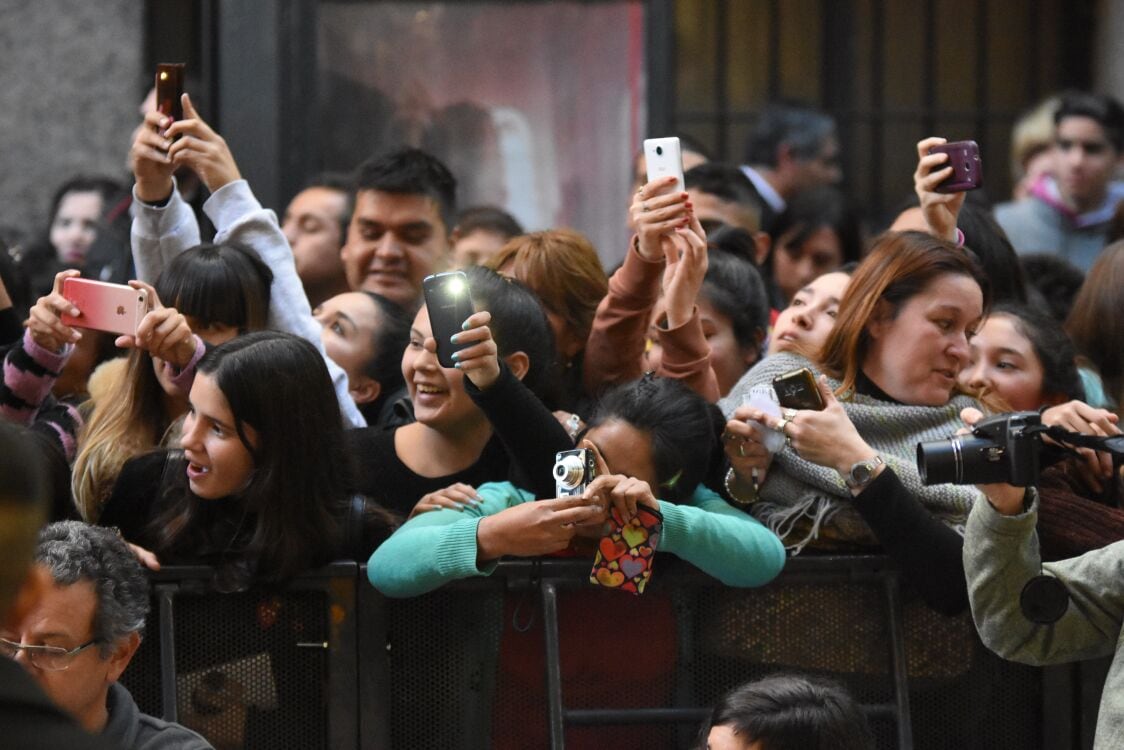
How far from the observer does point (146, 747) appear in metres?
3.89

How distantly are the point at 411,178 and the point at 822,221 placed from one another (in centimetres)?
166

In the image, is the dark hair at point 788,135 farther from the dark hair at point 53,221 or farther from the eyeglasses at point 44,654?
the eyeglasses at point 44,654

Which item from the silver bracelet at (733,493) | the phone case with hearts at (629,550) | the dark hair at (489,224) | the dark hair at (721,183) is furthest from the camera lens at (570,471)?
the dark hair at (721,183)

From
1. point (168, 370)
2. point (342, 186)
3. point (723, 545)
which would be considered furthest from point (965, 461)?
point (342, 186)

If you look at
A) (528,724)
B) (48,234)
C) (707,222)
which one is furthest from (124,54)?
(528,724)

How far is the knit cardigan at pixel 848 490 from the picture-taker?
4516mm

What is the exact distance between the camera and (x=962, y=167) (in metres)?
5.20

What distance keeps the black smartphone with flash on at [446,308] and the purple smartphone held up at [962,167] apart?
149 centimetres

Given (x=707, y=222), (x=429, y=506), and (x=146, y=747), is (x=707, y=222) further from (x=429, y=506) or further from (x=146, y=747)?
(x=146, y=747)

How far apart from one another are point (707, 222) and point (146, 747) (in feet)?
10.2

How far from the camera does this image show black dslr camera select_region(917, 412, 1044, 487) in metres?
3.78

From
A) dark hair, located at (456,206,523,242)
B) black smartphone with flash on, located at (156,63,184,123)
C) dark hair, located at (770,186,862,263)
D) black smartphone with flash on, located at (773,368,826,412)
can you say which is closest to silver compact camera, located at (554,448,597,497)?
black smartphone with flash on, located at (773,368,826,412)

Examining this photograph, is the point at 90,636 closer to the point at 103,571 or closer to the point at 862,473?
the point at 103,571

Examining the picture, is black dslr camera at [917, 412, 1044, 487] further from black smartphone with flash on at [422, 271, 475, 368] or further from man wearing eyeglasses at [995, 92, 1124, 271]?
man wearing eyeglasses at [995, 92, 1124, 271]
